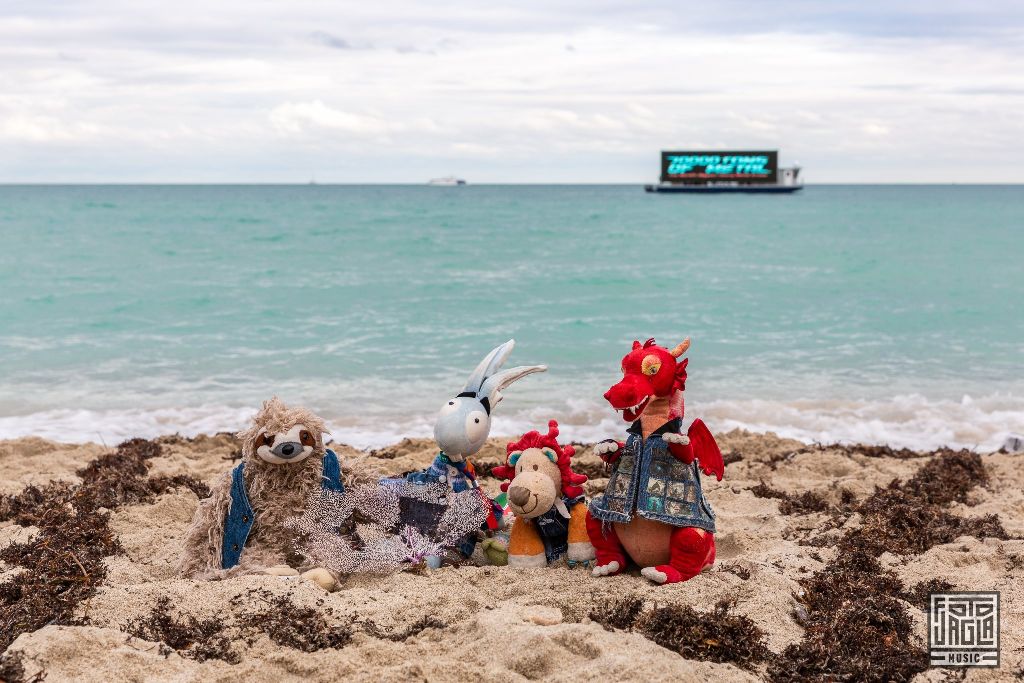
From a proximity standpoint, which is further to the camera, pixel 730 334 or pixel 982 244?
pixel 982 244

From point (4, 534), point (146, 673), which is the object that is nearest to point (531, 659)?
point (146, 673)

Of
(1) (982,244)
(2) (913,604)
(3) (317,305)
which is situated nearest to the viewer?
(2) (913,604)

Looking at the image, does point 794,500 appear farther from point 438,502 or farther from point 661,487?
point 438,502

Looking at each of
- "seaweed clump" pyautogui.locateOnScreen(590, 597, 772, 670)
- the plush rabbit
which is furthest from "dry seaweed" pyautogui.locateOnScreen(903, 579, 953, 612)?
the plush rabbit

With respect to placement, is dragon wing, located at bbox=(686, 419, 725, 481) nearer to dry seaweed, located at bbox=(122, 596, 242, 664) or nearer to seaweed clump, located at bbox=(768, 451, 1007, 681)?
seaweed clump, located at bbox=(768, 451, 1007, 681)

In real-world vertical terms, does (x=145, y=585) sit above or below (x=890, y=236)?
below

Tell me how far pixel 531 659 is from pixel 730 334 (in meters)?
12.0

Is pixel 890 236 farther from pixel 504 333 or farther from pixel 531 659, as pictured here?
pixel 531 659

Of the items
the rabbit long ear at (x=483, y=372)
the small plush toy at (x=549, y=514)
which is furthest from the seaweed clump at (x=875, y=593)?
the rabbit long ear at (x=483, y=372)

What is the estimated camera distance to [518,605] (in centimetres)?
438

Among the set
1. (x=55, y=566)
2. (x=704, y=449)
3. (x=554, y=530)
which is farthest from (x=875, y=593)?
(x=55, y=566)

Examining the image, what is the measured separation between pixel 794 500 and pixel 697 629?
249 centimetres

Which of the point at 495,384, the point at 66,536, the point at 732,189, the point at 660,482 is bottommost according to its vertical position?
the point at 66,536

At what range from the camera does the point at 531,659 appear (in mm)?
3783
